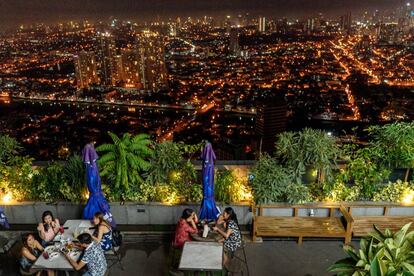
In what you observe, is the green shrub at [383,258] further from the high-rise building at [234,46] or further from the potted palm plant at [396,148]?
the high-rise building at [234,46]

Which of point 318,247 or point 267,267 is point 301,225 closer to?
point 318,247

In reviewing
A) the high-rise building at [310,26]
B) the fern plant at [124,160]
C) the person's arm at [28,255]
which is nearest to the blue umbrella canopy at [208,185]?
the fern plant at [124,160]

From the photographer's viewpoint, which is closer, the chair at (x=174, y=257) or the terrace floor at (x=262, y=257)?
the chair at (x=174, y=257)

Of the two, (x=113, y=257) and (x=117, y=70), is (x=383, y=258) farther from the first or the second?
(x=117, y=70)

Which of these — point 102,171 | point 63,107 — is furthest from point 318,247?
point 63,107

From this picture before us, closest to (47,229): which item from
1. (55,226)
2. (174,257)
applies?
(55,226)

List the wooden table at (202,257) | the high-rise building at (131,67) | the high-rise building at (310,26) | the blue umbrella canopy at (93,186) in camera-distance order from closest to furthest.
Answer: the wooden table at (202,257)
the blue umbrella canopy at (93,186)
the high-rise building at (131,67)
the high-rise building at (310,26)
